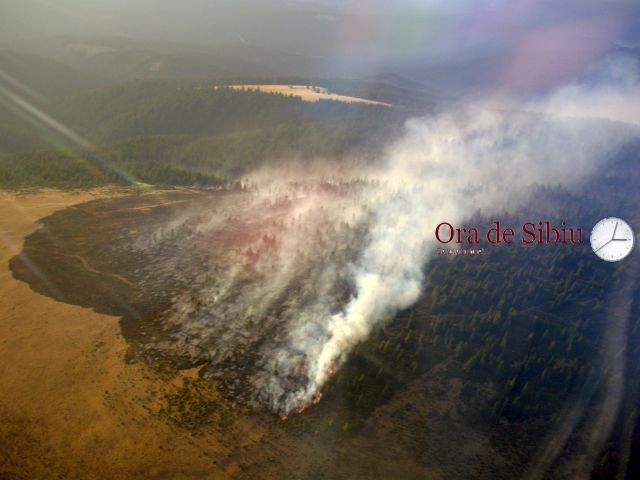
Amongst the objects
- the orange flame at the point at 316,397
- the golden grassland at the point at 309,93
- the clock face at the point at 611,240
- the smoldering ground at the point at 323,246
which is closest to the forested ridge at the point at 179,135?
the golden grassland at the point at 309,93

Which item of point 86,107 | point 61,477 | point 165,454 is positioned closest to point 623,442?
point 165,454

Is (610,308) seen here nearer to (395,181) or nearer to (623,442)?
(623,442)

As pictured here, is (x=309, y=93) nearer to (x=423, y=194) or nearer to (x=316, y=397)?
(x=423, y=194)

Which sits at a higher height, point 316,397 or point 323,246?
point 323,246

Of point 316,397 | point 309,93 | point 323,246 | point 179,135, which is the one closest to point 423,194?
point 323,246

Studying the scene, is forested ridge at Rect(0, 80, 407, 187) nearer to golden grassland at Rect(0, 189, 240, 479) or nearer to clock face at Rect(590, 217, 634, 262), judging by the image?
golden grassland at Rect(0, 189, 240, 479)

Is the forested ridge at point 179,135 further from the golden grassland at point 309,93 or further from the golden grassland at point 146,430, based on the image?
the golden grassland at point 146,430
